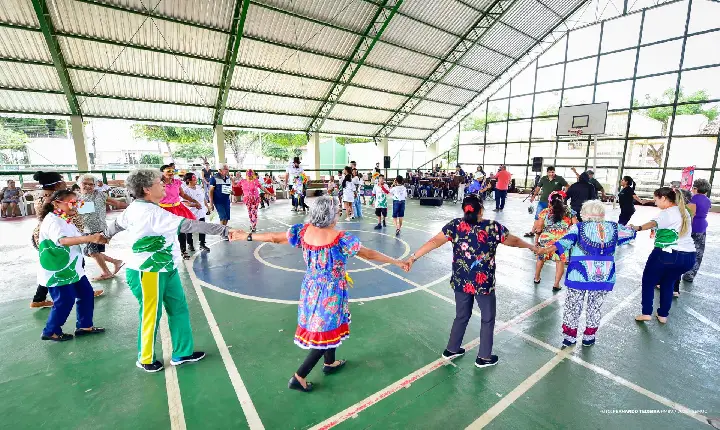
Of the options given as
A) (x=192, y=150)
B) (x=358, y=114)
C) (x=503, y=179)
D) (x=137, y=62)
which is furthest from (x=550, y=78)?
(x=192, y=150)

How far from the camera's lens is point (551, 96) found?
21531mm

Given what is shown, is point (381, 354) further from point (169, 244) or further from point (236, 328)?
point (169, 244)

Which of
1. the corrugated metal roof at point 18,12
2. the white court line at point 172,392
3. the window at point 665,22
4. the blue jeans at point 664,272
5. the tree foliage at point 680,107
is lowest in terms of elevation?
the white court line at point 172,392

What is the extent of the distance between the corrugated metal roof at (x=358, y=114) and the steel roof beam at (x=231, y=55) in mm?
6838

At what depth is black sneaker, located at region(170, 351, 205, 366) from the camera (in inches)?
139

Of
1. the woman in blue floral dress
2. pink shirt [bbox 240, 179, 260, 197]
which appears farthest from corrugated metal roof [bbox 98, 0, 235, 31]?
the woman in blue floral dress

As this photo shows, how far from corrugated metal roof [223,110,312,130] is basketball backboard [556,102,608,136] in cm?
1493

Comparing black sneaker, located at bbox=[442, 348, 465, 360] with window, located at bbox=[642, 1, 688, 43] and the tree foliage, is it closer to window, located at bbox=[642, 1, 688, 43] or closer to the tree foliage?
the tree foliage

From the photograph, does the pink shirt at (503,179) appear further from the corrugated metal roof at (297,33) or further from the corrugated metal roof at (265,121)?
the corrugated metal roof at (265,121)

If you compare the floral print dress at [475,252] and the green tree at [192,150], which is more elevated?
the green tree at [192,150]

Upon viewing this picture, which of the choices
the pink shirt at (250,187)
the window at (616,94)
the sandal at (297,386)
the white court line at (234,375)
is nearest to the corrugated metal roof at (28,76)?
the pink shirt at (250,187)

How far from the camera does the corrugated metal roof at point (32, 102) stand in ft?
45.3

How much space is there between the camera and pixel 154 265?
3.09 m

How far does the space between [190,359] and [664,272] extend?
6.07 m
